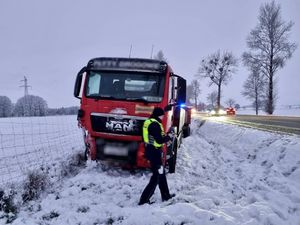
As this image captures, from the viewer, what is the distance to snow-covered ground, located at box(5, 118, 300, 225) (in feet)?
20.5

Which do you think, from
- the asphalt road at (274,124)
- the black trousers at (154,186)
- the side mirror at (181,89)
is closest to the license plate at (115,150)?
the black trousers at (154,186)

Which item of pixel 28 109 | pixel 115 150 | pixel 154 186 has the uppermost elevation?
pixel 28 109

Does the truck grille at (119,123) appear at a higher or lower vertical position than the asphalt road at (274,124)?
higher

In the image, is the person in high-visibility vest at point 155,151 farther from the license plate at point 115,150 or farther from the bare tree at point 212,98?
the bare tree at point 212,98

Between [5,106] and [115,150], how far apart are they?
8108 centimetres

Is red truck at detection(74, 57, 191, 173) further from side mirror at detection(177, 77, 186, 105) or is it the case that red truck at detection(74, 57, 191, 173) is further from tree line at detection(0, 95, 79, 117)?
tree line at detection(0, 95, 79, 117)

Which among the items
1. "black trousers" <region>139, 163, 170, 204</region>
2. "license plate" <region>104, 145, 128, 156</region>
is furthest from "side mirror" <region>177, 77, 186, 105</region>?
"black trousers" <region>139, 163, 170, 204</region>

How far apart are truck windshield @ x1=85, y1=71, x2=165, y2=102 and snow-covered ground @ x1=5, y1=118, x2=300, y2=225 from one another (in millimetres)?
1921

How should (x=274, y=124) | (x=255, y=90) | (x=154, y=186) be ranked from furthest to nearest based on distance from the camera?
1. (x=255, y=90)
2. (x=274, y=124)
3. (x=154, y=186)

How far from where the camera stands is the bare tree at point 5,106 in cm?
8000

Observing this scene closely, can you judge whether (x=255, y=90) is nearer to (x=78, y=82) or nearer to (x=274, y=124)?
(x=274, y=124)

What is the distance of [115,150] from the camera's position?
8.60m

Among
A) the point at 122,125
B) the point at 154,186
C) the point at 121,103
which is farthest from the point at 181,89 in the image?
the point at 154,186

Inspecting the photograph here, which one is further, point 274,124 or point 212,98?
point 212,98
